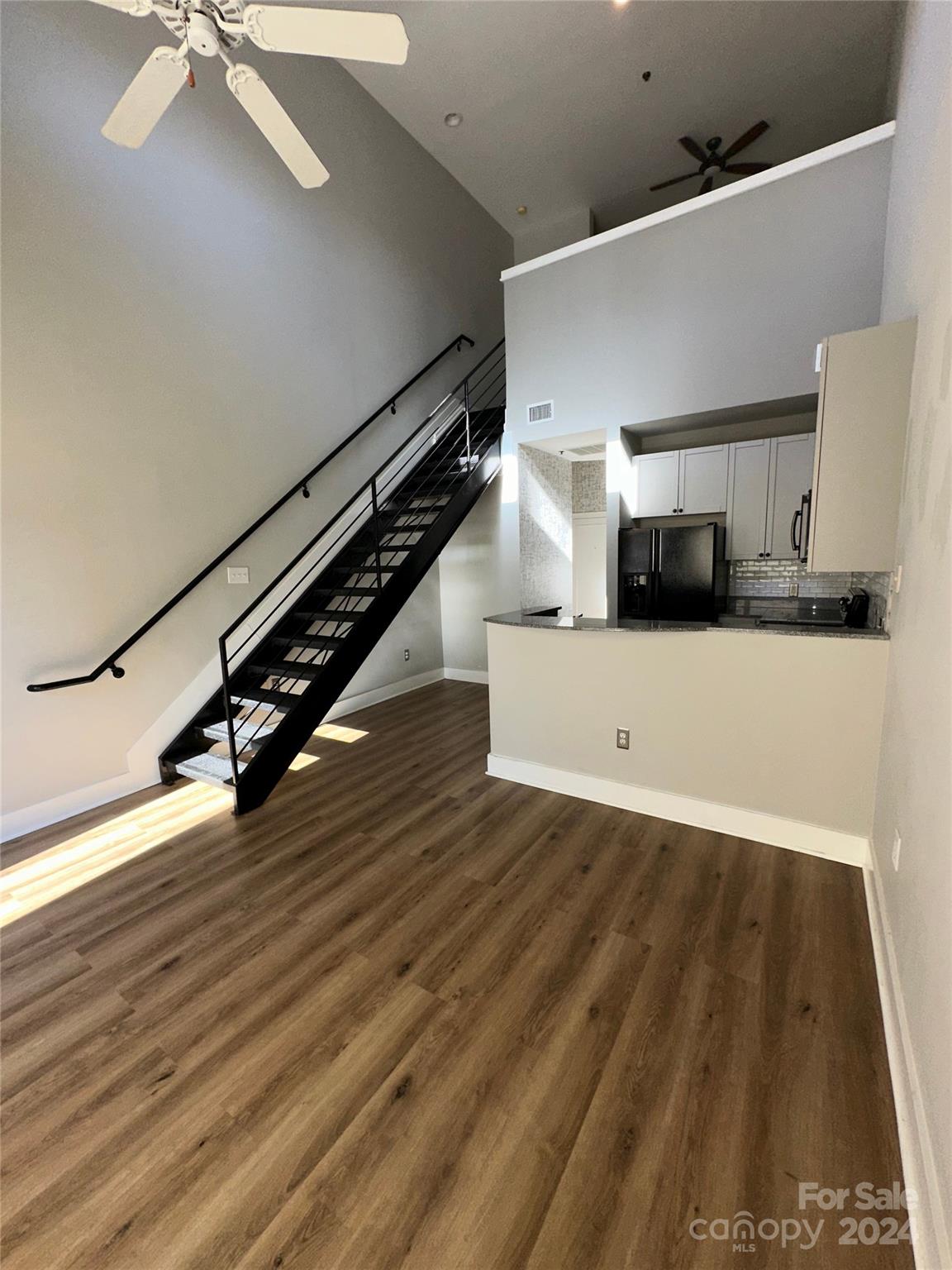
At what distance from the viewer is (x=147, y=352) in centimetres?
349

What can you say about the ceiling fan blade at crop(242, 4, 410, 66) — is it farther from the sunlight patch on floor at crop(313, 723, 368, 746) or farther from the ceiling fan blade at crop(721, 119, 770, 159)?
the ceiling fan blade at crop(721, 119, 770, 159)

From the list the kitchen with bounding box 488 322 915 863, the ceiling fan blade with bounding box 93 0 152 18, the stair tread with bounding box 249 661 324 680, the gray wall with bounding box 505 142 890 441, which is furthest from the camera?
the stair tread with bounding box 249 661 324 680

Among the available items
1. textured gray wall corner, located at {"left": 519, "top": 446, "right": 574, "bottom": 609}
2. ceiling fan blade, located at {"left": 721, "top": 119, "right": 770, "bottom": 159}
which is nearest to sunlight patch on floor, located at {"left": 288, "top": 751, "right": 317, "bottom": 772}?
textured gray wall corner, located at {"left": 519, "top": 446, "right": 574, "bottom": 609}

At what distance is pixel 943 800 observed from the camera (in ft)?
4.00

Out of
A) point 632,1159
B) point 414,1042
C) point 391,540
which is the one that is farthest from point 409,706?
point 632,1159

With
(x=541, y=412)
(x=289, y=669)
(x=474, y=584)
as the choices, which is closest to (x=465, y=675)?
(x=474, y=584)

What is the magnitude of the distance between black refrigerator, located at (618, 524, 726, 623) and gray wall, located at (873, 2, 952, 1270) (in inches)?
82.2

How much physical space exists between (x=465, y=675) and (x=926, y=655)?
16.7ft

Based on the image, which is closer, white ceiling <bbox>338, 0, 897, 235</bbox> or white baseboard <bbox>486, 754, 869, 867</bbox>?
white baseboard <bbox>486, 754, 869, 867</bbox>

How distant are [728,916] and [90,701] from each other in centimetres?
382

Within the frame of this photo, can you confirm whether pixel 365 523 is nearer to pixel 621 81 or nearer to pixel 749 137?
pixel 621 81

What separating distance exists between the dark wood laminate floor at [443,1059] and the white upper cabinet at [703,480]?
2941 millimetres

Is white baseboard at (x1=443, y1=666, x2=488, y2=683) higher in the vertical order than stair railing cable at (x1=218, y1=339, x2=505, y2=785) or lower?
lower

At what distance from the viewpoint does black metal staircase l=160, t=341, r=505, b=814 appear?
342cm
